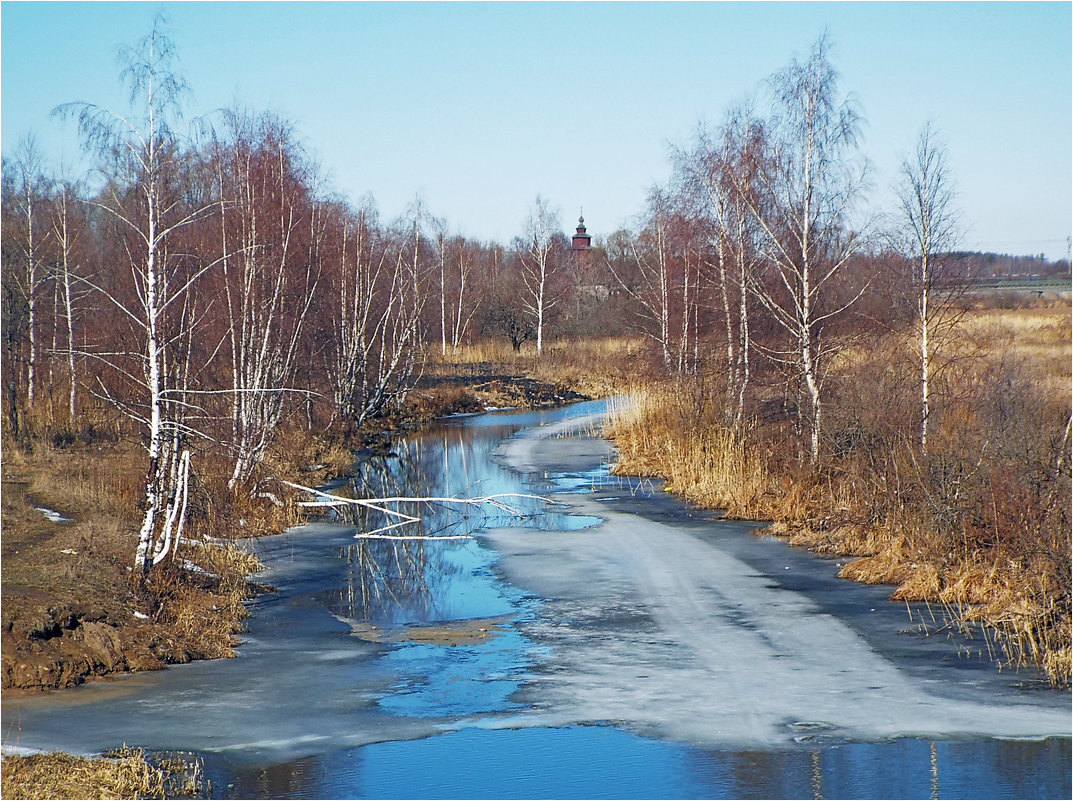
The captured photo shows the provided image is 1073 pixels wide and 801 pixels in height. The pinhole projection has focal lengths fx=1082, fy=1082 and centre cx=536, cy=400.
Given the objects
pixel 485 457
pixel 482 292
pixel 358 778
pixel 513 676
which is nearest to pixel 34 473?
pixel 485 457

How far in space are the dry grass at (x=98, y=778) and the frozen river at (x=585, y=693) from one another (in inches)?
10.2

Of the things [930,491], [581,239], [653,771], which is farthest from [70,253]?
[581,239]

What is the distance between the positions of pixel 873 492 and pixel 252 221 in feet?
34.5

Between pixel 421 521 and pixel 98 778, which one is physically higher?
pixel 421 521

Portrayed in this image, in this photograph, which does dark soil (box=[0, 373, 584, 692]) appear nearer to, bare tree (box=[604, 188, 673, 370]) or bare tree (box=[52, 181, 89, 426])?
bare tree (box=[52, 181, 89, 426])

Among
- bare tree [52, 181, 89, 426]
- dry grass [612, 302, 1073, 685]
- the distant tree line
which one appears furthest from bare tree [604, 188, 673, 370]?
bare tree [52, 181, 89, 426]

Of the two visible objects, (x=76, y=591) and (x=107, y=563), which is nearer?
(x=76, y=591)

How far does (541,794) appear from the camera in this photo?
6941mm

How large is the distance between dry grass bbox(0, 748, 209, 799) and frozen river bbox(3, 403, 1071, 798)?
259mm

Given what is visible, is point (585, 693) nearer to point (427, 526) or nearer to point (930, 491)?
point (930, 491)

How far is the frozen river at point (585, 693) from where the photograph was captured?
7207 millimetres

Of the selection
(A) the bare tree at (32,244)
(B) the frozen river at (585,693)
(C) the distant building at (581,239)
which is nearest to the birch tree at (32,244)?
(A) the bare tree at (32,244)

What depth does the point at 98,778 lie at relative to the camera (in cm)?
675

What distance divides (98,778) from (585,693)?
3787 mm
